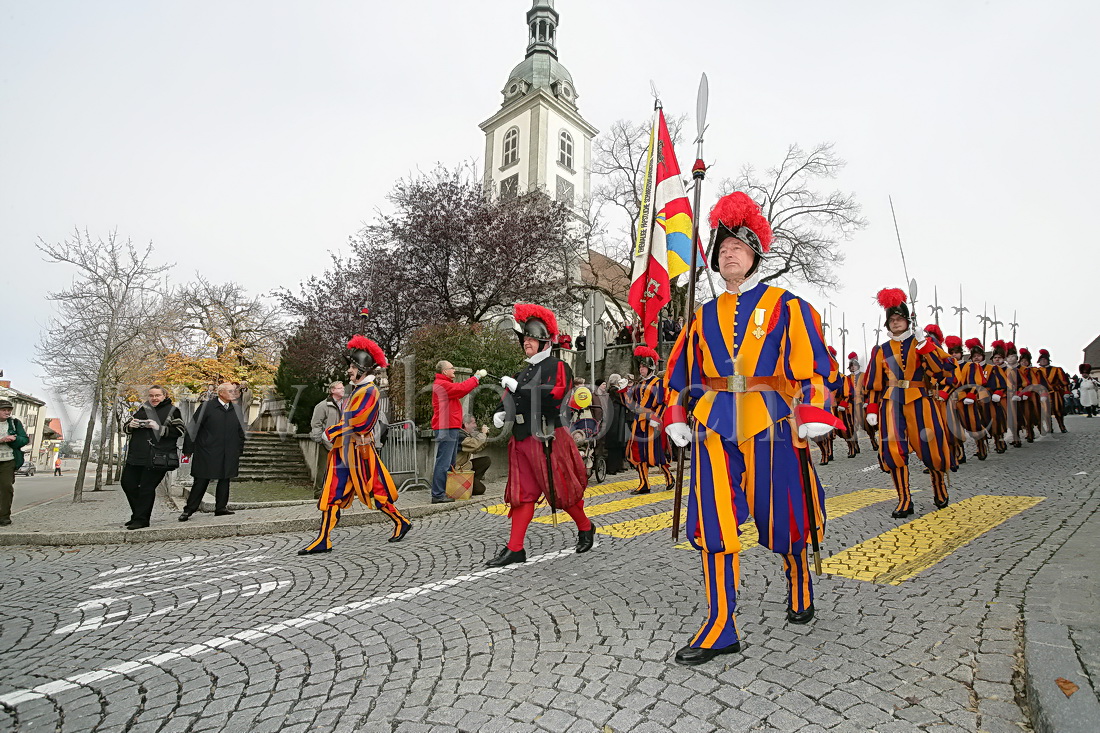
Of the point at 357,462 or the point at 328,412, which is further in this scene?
the point at 328,412

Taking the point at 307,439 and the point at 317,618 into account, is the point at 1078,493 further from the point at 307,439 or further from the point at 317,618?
the point at 307,439

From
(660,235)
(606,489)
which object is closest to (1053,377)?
(606,489)

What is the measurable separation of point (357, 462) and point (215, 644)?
114 inches

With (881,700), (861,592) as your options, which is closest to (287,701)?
(881,700)

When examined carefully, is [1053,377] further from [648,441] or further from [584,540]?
[584,540]

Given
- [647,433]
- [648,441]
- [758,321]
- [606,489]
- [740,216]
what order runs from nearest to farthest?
1. [758,321]
2. [740,216]
3. [648,441]
4. [647,433]
5. [606,489]

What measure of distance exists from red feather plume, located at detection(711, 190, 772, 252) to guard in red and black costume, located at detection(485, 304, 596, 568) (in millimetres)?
2272

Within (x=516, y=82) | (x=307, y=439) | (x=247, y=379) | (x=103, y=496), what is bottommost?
(x=103, y=496)

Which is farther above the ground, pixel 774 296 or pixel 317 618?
pixel 774 296

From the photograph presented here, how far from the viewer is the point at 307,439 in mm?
19500

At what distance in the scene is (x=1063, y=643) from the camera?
2.71 metres

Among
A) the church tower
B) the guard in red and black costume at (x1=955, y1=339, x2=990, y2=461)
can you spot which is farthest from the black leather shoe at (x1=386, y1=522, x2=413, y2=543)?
the church tower

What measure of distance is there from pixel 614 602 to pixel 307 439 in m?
17.5

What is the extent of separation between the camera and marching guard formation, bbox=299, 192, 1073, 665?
3.13 meters
